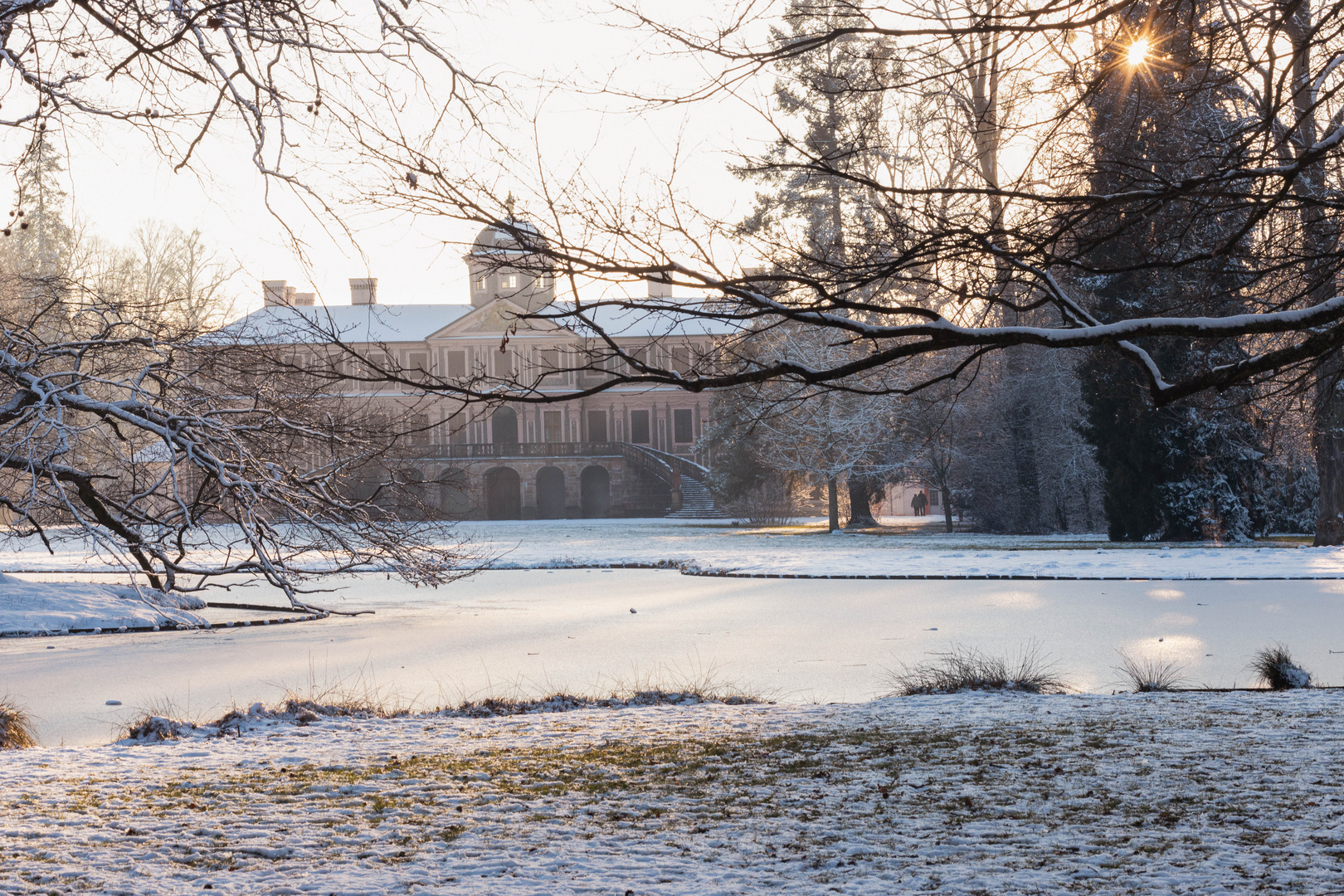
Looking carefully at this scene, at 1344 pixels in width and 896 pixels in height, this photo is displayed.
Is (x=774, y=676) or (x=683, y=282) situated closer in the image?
(x=683, y=282)

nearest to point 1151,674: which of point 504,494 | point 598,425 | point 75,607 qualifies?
point 75,607

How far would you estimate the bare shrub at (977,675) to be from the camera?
26.2 feet

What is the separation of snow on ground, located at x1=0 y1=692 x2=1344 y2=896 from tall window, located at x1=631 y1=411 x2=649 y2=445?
2192 inches

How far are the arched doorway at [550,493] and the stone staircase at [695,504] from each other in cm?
675

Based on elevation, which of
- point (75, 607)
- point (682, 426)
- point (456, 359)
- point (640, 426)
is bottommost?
point (75, 607)

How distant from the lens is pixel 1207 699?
7039 millimetres

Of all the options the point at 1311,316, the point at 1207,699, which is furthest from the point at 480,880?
the point at 1207,699

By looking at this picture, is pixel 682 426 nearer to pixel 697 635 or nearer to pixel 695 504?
pixel 695 504

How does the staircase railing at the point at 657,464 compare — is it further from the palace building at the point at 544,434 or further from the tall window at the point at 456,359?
the tall window at the point at 456,359

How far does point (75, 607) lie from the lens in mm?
14086

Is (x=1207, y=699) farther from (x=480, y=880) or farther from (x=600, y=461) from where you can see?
(x=600, y=461)

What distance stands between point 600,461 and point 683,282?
5057cm

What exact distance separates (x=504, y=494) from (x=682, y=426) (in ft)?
36.7

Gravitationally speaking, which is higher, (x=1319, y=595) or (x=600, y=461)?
(x=600, y=461)
